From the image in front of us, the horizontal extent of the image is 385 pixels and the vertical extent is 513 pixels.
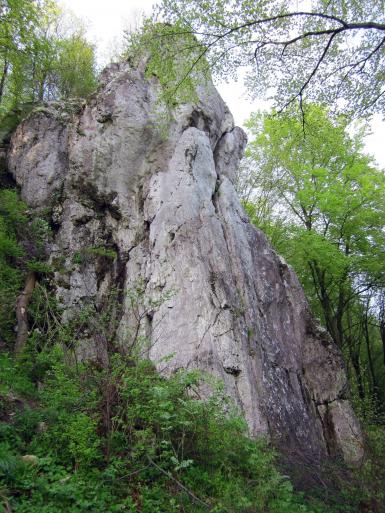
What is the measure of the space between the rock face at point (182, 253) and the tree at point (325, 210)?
13.2 feet

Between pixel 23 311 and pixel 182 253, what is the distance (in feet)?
13.4

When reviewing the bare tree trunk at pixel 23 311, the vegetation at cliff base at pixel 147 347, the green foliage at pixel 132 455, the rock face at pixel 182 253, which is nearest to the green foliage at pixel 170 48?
the vegetation at cliff base at pixel 147 347

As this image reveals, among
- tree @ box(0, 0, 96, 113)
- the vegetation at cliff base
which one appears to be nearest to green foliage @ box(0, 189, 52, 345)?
the vegetation at cliff base

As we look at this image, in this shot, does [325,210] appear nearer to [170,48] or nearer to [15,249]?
[170,48]

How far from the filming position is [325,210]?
16109mm

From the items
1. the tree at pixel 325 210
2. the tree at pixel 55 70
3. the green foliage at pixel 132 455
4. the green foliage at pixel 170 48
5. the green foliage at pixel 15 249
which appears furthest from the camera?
the tree at pixel 325 210

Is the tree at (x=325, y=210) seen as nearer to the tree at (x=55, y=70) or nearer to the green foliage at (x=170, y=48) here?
the green foliage at (x=170, y=48)

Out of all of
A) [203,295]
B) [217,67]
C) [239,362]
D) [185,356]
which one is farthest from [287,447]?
[217,67]

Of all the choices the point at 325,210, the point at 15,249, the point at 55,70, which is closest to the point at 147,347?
the point at 15,249

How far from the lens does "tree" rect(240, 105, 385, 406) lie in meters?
16.0

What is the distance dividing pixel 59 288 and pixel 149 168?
4.59 meters

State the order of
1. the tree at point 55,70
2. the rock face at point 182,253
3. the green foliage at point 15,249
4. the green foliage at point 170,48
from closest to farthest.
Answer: the green foliage at point 170,48, the rock face at point 182,253, the green foliage at point 15,249, the tree at point 55,70

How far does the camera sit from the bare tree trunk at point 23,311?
8.70 metres

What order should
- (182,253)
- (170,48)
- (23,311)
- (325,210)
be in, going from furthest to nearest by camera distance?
(325,210)
(182,253)
(23,311)
(170,48)
